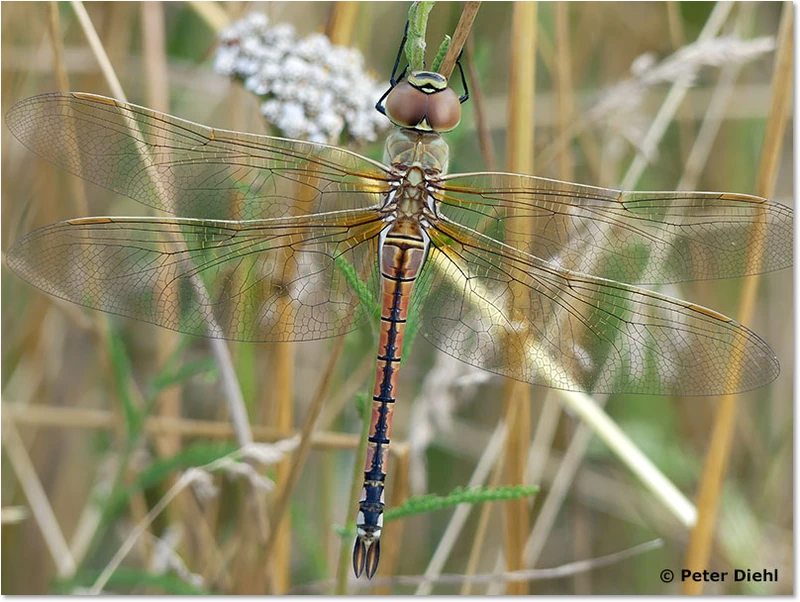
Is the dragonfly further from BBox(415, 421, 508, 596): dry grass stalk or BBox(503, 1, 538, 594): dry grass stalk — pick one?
BBox(415, 421, 508, 596): dry grass stalk

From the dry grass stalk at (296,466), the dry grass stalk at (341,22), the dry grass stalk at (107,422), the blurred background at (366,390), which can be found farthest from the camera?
the dry grass stalk at (107,422)

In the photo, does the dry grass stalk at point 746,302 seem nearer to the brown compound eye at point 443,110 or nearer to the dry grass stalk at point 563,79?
the dry grass stalk at point 563,79

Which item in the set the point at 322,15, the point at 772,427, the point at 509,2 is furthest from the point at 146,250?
the point at 772,427

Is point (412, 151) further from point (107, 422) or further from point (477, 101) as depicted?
point (107, 422)

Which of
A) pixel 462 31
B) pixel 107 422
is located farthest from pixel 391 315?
pixel 107 422

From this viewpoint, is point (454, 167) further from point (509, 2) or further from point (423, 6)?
point (423, 6)

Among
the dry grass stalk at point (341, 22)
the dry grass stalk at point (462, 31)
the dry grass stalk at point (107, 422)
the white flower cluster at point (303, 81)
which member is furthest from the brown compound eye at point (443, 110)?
the dry grass stalk at point (107, 422)

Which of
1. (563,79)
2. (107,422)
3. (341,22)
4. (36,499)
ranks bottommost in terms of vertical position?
(36,499)
